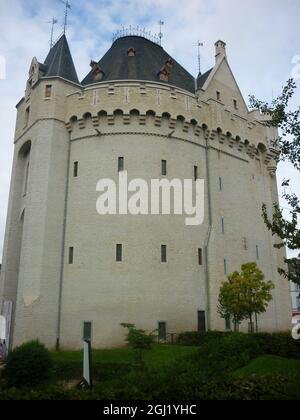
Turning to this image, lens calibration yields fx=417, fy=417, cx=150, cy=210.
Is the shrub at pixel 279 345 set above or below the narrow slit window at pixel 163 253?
below

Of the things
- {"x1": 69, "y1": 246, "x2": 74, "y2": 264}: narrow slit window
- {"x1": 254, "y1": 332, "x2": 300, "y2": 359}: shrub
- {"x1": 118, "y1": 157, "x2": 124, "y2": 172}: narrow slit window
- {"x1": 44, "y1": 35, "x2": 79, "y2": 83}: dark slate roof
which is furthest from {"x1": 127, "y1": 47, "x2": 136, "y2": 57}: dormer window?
{"x1": 254, "y1": 332, "x2": 300, "y2": 359}: shrub

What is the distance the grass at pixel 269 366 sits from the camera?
15.5m

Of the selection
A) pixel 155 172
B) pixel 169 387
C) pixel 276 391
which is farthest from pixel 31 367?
pixel 155 172

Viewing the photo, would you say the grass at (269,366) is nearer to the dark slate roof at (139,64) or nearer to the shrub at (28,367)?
the shrub at (28,367)

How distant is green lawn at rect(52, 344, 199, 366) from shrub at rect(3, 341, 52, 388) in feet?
13.8

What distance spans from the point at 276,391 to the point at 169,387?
2607mm

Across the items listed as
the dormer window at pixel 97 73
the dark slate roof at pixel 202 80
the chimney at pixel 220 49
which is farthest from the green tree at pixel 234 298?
the chimney at pixel 220 49

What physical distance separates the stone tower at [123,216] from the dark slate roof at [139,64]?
0.56 ft

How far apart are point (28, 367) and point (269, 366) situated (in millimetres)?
9438

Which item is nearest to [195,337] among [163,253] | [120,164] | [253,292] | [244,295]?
[244,295]

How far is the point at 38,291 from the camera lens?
2592 centimetres

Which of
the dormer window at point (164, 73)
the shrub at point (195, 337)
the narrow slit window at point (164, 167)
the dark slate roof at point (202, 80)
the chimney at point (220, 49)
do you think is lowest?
the shrub at point (195, 337)

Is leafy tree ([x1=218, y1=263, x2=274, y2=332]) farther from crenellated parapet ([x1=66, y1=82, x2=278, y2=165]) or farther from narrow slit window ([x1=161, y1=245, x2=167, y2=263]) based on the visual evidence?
crenellated parapet ([x1=66, y1=82, x2=278, y2=165])
